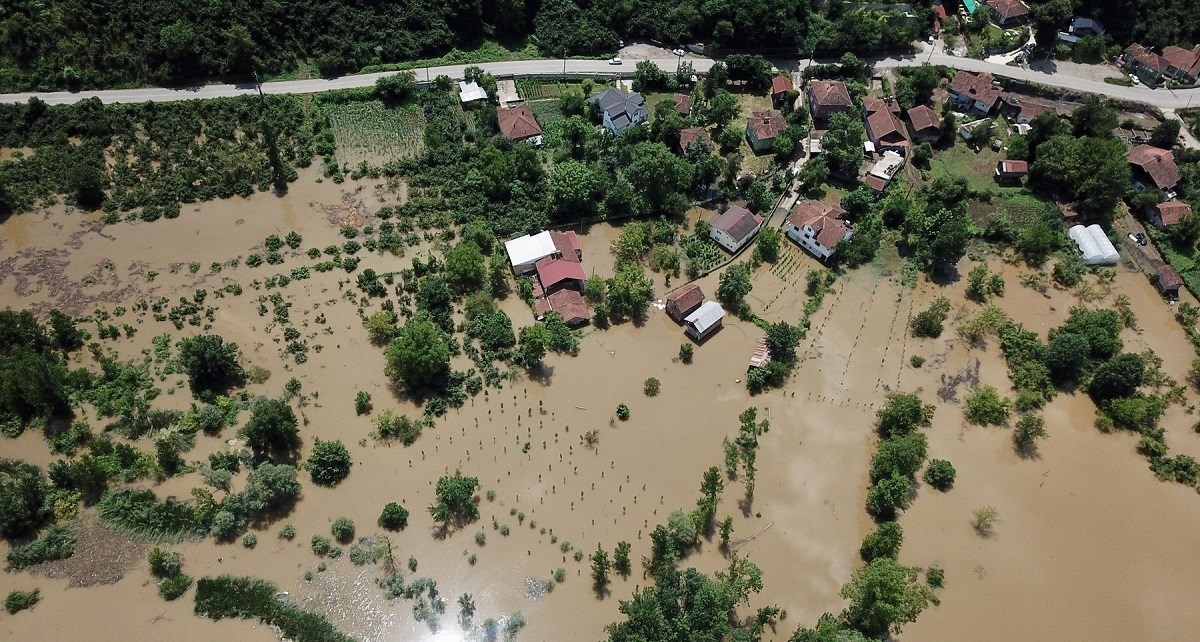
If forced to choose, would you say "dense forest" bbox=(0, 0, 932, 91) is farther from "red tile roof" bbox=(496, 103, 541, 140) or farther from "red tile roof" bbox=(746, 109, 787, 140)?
"red tile roof" bbox=(746, 109, 787, 140)

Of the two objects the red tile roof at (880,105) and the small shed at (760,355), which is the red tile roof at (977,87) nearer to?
the red tile roof at (880,105)

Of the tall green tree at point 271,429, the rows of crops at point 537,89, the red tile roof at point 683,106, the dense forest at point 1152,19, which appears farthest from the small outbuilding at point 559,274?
the dense forest at point 1152,19

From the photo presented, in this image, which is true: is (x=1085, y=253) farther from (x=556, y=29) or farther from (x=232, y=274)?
(x=232, y=274)

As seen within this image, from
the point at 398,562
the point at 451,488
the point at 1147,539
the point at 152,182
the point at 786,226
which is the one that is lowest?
the point at 1147,539

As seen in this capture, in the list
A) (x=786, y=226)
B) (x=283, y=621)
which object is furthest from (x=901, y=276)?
(x=283, y=621)

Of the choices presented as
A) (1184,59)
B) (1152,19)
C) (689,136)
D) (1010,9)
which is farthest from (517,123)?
(1184,59)

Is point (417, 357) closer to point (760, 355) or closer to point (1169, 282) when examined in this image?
point (760, 355)
